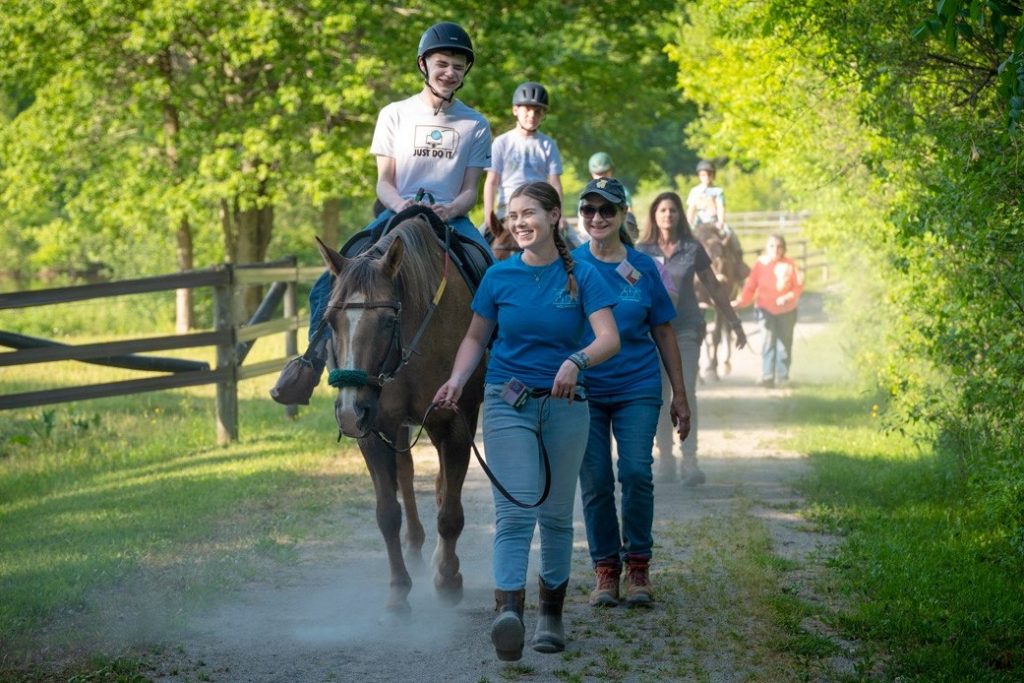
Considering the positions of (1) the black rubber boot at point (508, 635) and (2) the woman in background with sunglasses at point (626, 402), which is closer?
(1) the black rubber boot at point (508, 635)

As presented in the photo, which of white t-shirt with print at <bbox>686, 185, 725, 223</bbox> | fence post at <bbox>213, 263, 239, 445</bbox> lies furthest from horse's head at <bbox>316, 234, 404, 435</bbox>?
white t-shirt with print at <bbox>686, 185, 725, 223</bbox>

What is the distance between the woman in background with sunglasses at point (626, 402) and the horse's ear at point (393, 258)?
94cm

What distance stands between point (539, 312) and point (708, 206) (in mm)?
13961

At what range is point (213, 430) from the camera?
1434cm

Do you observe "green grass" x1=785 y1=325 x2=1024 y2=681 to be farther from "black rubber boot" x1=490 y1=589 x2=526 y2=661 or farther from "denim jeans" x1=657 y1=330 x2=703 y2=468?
"black rubber boot" x1=490 y1=589 x2=526 y2=661

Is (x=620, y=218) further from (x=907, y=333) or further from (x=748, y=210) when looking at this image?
(x=748, y=210)

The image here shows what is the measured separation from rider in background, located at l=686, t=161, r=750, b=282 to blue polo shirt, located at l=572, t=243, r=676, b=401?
12.0 metres

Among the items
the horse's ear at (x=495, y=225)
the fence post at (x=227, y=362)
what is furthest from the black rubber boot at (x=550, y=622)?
the fence post at (x=227, y=362)

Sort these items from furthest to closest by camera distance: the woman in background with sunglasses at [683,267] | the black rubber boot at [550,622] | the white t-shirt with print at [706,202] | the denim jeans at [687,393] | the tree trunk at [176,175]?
the tree trunk at [176,175] → the white t-shirt with print at [706,202] → the denim jeans at [687,393] → the woman in background with sunglasses at [683,267] → the black rubber boot at [550,622]

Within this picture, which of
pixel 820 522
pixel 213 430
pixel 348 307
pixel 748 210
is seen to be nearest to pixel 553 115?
pixel 213 430

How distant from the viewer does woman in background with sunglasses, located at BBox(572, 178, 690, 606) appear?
284 inches

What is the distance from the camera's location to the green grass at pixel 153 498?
7.81m

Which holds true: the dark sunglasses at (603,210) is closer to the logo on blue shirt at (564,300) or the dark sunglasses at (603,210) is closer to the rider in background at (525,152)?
the logo on blue shirt at (564,300)

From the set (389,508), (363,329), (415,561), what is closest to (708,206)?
(415,561)
